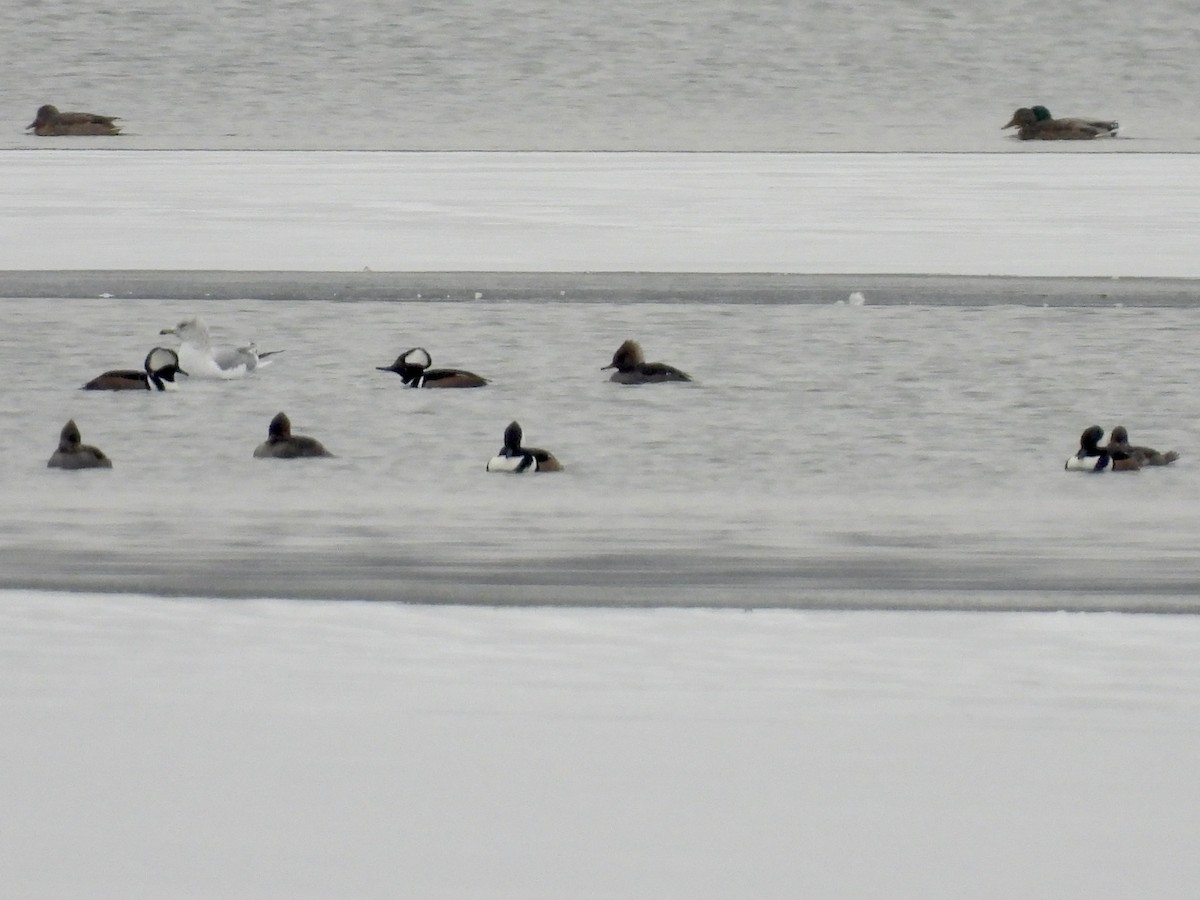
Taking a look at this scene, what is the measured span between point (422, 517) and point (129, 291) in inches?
188

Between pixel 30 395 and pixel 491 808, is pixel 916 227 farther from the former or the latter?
pixel 491 808

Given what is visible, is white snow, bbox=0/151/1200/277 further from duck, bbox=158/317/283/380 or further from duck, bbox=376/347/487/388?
duck, bbox=376/347/487/388

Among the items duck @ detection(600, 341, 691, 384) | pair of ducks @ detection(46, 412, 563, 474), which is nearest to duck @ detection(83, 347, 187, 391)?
pair of ducks @ detection(46, 412, 563, 474)

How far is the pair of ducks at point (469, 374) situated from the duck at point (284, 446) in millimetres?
1312

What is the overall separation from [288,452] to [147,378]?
151 centimetres

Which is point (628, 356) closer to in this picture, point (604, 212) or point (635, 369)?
point (635, 369)

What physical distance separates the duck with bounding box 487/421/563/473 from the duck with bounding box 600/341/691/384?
64.1 inches

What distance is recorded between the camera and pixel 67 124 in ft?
74.6

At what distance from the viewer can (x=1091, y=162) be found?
2014 cm

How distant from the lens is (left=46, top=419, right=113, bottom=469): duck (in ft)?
27.1

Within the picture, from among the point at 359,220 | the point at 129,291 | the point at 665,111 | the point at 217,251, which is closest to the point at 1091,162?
the point at 665,111

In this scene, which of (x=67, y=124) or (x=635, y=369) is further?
(x=67, y=124)

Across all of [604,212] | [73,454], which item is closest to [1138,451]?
[73,454]

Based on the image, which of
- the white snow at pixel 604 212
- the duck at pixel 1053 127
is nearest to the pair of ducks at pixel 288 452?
the white snow at pixel 604 212
